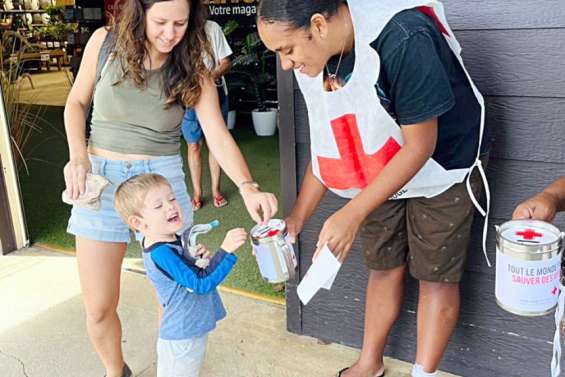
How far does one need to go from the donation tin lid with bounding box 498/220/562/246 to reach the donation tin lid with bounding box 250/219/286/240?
1.84ft

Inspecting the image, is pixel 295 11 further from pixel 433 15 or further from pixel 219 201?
pixel 219 201

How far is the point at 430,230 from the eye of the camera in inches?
73.0

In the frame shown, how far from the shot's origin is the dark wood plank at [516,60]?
1825mm

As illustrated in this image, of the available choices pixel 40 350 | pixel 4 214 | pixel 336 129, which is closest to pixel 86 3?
pixel 4 214

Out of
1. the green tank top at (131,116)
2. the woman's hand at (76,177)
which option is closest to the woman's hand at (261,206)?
the green tank top at (131,116)

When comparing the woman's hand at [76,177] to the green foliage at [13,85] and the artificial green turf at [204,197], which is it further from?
the green foliage at [13,85]

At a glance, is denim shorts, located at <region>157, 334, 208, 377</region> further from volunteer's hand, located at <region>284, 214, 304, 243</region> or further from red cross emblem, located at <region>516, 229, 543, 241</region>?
red cross emblem, located at <region>516, 229, 543, 241</region>

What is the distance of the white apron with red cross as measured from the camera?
1.55 metres

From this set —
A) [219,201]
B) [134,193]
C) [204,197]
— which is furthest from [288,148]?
[204,197]

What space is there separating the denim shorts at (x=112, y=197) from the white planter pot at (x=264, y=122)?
14.1ft

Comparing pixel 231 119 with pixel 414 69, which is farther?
pixel 231 119

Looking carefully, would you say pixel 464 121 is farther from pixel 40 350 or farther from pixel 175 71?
pixel 40 350

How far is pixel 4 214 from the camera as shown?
141 inches

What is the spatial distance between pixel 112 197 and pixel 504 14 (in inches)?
51.2
